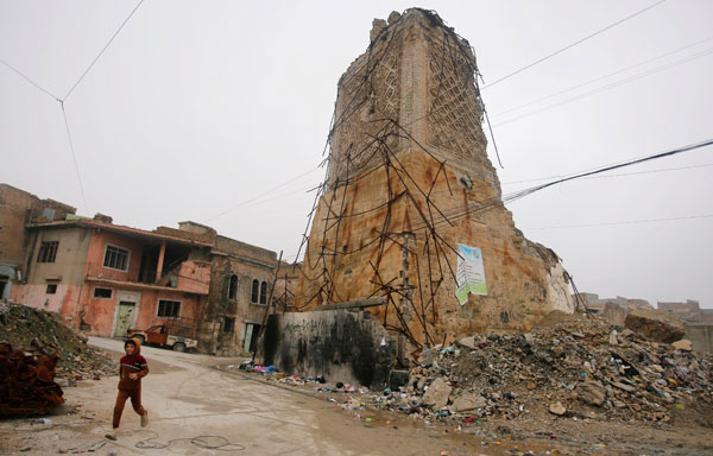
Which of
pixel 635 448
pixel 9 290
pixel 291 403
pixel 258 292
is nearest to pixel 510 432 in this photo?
pixel 635 448

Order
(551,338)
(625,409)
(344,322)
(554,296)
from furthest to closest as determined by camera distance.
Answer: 1. (554,296)
2. (344,322)
3. (551,338)
4. (625,409)

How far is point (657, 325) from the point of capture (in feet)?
29.1

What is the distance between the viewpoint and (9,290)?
21.6 meters

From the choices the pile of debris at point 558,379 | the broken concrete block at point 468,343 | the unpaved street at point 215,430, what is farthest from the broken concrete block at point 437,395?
the broken concrete block at point 468,343

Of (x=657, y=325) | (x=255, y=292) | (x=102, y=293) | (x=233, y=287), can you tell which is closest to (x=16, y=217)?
(x=102, y=293)

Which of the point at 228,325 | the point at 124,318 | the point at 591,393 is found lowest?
the point at 591,393

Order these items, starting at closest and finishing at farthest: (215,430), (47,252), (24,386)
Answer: (24,386)
(215,430)
(47,252)

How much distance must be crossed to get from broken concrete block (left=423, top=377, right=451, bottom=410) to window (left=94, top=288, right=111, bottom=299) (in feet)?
66.6

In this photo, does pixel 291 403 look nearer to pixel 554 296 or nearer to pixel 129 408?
pixel 129 408

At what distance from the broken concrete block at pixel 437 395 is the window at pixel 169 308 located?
67.2ft

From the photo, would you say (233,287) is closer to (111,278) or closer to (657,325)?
(111,278)

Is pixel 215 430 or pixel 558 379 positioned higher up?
pixel 558 379

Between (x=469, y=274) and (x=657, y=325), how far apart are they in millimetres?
4243

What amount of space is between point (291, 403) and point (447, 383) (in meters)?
2.61
